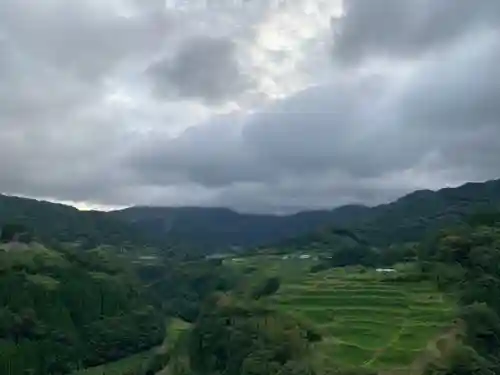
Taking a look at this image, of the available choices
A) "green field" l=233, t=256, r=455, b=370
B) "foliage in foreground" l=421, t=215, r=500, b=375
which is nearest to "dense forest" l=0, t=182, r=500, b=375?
"foliage in foreground" l=421, t=215, r=500, b=375

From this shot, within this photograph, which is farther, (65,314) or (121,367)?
(65,314)

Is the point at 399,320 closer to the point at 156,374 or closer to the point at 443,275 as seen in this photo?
the point at 443,275

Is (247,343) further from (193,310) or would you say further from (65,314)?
(193,310)

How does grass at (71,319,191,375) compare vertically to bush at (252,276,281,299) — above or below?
below

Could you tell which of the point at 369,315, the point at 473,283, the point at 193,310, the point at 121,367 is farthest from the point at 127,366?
the point at 473,283

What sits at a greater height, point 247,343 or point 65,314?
point 247,343

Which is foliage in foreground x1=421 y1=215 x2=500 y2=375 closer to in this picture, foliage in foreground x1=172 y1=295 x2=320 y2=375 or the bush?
foliage in foreground x1=172 y1=295 x2=320 y2=375

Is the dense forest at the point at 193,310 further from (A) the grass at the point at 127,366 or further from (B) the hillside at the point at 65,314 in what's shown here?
(A) the grass at the point at 127,366

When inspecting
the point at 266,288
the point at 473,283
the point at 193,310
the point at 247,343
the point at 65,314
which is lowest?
the point at 193,310

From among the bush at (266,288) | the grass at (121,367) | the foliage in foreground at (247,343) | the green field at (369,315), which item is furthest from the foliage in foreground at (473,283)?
the grass at (121,367)
